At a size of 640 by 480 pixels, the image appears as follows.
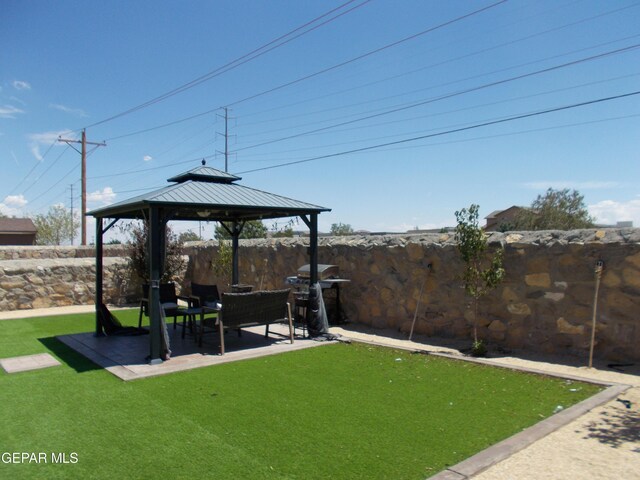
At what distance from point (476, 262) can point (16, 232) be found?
41.9 metres

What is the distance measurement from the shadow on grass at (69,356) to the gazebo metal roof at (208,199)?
7.27ft

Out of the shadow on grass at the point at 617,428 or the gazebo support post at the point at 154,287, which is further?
the gazebo support post at the point at 154,287

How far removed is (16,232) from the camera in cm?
3806

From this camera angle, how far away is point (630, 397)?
4.57 meters

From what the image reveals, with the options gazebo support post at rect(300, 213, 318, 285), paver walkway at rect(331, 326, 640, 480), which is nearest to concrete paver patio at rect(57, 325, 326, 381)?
gazebo support post at rect(300, 213, 318, 285)

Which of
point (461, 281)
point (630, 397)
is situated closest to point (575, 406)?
point (630, 397)

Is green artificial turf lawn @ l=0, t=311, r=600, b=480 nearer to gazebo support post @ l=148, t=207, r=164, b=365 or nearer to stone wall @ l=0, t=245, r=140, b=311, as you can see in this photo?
gazebo support post @ l=148, t=207, r=164, b=365

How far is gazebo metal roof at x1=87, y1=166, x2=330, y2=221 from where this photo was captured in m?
6.28

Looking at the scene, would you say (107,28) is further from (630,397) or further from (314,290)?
(630,397)

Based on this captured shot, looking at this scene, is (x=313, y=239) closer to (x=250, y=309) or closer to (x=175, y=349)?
(x=250, y=309)

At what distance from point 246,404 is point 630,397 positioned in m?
3.88

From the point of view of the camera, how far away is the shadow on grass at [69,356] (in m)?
5.85

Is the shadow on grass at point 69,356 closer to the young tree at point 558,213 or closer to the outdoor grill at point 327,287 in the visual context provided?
the outdoor grill at point 327,287

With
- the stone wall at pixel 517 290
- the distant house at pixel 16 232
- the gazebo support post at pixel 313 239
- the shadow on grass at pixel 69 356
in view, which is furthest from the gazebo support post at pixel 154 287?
the distant house at pixel 16 232
